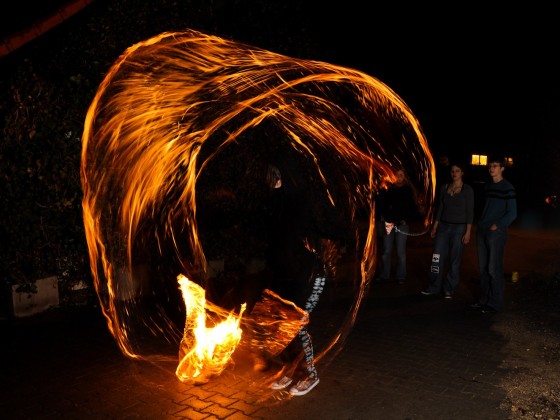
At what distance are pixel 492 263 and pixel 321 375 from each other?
11.9 feet

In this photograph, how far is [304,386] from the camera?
504 cm

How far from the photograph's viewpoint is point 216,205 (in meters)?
10.2

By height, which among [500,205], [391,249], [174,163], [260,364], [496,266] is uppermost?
[174,163]

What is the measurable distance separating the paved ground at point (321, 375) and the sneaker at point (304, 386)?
63 millimetres

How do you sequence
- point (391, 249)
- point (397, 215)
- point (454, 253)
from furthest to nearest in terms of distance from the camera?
point (391, 249) < point (397, 215) < point (454, 253)

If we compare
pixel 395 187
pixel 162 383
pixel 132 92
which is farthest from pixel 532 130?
pixel 162 383

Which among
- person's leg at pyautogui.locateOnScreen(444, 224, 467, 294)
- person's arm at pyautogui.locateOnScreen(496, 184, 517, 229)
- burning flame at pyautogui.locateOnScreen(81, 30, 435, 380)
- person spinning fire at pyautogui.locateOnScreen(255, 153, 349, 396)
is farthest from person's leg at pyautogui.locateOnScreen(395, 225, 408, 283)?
person spinning fire at pyautogui.locateOnScreen(255, 153, 349, 396)

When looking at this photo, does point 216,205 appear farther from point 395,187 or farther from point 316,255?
point 316,255

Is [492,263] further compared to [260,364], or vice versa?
[492,263]

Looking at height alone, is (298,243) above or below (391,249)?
above

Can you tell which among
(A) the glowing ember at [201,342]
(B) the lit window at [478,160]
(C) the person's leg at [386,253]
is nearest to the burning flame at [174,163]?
(A) the glowing ember at [201,342]

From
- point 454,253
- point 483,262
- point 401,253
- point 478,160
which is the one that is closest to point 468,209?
point 454,253

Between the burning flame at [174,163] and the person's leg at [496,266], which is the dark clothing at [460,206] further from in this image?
the burning flame at [174,163]

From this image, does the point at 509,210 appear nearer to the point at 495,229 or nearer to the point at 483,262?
the point at 495,229
